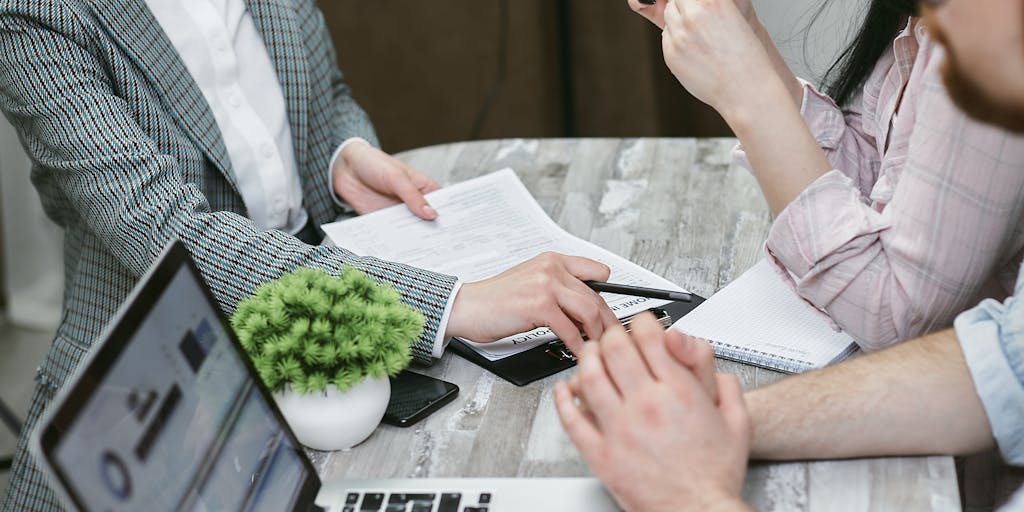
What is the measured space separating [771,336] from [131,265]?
2.24 feet

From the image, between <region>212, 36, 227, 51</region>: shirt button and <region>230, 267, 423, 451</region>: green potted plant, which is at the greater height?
<region>212, 36, 227, 51</region>: shirt button

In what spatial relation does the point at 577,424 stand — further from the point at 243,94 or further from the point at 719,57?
the point at 243,94

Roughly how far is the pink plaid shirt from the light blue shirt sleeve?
0.24 ft

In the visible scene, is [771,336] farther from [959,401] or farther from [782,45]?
[782,45]

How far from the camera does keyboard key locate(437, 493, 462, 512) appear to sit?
2.42 ft

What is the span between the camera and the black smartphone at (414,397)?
86 cm

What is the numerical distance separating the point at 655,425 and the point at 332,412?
0.26 m

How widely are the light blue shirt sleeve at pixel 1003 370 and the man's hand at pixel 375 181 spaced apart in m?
0.67

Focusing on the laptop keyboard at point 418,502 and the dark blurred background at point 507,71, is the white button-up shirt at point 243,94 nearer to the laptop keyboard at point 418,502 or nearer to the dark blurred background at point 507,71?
the laptop keyboard at point 418,502

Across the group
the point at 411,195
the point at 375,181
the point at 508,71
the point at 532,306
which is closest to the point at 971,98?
the point at 532,306

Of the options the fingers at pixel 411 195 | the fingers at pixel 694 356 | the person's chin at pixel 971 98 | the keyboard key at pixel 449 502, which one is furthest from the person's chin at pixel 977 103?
the fingers at pixel 411 195

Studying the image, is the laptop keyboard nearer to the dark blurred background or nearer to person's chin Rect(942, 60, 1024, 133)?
person's chin Rect(942, 60, 1024, 133)

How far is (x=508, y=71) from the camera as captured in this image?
2.55 metres

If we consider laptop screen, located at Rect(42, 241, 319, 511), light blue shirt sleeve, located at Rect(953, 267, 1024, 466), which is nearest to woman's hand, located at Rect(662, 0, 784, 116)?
light blue shirt sleeve, located at Rect(953, 267, 1024, 466)
